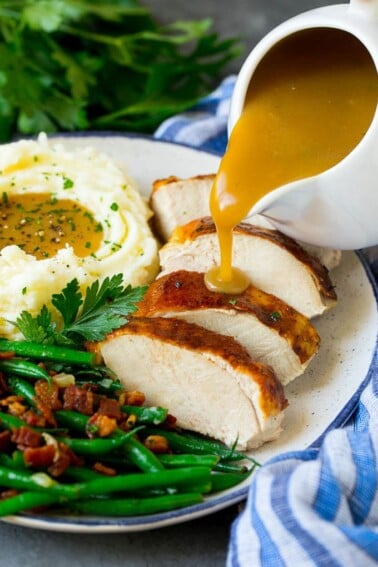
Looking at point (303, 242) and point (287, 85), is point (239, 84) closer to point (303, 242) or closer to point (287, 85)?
point (287, 85)

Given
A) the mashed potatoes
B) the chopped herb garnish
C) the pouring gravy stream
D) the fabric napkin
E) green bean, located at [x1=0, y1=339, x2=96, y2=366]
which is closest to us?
the fabric napkin

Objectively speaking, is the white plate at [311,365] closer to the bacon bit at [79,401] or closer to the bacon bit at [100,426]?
the bacon bit at [100,426]

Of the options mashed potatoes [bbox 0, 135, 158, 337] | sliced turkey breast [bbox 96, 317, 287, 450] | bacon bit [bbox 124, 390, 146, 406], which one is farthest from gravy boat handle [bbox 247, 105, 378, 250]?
bacon bit [bbox 124, 390, 146, 406]

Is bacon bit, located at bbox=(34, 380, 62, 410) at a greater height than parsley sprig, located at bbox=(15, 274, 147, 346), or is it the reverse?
parsley sprig, located at bbox=(15, 274, 147, 346)

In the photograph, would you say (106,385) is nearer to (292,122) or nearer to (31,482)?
(31,482)

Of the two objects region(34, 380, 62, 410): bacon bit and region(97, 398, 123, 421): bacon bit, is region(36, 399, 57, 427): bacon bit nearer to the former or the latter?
region(34, 380, 62, 410): bacon bit

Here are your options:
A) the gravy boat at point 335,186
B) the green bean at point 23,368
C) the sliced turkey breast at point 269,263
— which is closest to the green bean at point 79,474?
the green bean at point 23,368

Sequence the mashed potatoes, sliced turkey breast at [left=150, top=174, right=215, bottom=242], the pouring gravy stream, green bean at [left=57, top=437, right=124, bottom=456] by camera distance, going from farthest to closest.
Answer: sliced turkey breast at [left=150, top=174, right=215, bottom=242], the mashed potatoes, the pouring gravy stream, green bean at [left=57, top=437, right=124, bottom=456]
